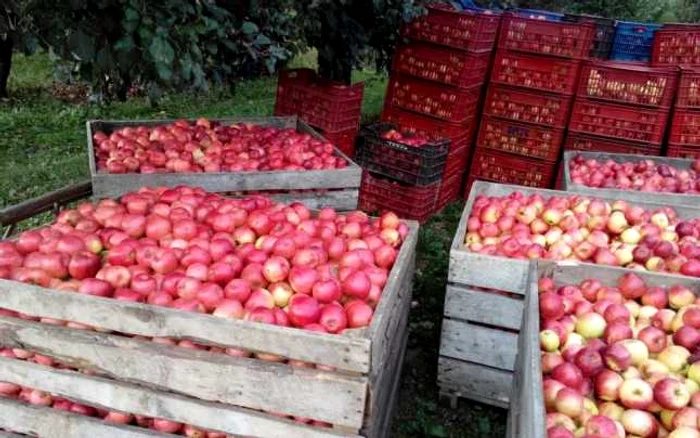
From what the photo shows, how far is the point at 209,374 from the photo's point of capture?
1918mm

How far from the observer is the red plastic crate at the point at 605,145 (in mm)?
5680

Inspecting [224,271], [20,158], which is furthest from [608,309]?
[20,158]

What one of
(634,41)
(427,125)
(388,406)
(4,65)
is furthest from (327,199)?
(4,65)

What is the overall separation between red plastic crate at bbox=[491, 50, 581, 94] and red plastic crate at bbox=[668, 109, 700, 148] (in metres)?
1.00

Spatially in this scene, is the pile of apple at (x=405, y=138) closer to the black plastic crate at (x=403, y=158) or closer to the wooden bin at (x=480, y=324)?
the black plastic crate at (x=403, y=158)

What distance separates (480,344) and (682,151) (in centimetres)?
385

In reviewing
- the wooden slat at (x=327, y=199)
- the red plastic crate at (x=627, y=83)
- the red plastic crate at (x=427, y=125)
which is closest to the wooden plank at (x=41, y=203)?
the wooden slat at (x=327, y=199)

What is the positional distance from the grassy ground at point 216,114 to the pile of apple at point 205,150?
1321mm

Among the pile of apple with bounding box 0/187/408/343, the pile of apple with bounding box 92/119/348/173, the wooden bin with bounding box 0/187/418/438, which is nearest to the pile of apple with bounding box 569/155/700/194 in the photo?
the pile of apple with bounding box 92/119/348/173

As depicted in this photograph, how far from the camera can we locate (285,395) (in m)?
1.88

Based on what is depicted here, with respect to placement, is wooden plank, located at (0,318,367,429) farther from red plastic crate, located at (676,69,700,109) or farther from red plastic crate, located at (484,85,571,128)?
red plastic crate, located at (676,69,700,109)

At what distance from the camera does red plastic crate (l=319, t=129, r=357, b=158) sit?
5.43 metres

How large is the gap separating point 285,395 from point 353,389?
0.76 ft

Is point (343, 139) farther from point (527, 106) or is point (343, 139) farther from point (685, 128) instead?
point (685, 128)
